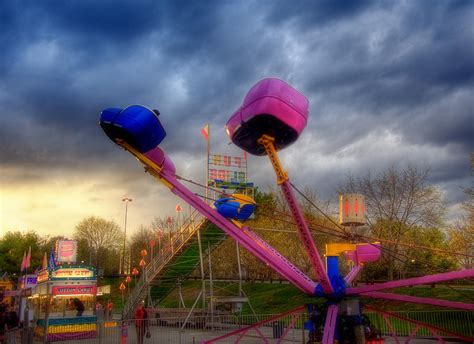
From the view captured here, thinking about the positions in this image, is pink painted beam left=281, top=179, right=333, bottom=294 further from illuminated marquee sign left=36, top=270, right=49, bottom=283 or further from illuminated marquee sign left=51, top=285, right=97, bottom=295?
illuminated marquee sign left=36, top=270, right=49, bottom=283

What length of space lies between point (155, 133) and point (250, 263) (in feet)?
Answer: 137

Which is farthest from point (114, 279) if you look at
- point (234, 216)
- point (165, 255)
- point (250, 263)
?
point (234, 216)

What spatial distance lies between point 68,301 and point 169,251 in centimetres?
738

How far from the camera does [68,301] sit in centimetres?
2770

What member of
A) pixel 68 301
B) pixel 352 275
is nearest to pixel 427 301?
pixel 352 275

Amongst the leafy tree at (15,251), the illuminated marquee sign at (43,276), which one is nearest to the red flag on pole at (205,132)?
the illuminated marquee sign at (43,276)

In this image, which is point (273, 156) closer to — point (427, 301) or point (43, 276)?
point (427, 301)

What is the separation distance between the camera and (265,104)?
8156 mm

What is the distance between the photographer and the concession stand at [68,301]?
967 inches

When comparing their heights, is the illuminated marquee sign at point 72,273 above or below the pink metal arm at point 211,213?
below

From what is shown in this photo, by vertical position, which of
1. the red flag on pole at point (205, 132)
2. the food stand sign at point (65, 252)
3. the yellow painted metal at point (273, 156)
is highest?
the red flag on pole at point (205, 132)

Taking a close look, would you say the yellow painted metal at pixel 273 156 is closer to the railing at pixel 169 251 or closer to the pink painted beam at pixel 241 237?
the pink painted beam at pixel 241 237

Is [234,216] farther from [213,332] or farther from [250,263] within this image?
[250,263]

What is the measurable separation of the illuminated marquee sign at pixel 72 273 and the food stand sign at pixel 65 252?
10.1ft
